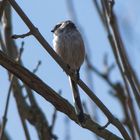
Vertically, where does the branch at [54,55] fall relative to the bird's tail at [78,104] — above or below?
above

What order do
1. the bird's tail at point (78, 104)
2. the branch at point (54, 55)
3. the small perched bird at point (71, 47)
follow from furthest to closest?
the small perched bird at point (71, 47) → the bird's tail at point (78, 104) → the branch at point (54, 55)

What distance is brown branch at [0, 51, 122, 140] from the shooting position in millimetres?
2270

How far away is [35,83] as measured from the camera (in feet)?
7.56

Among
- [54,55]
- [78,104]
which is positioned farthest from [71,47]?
[54,55]

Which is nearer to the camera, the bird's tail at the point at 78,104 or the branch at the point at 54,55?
the branch at the point at 54,55

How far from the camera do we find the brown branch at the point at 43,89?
227cm

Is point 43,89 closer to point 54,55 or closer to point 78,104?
point 54,55

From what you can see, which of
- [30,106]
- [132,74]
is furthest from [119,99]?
[30,106]

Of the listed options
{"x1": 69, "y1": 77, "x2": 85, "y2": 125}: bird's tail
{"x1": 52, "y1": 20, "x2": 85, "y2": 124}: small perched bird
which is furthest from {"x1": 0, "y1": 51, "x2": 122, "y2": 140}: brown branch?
{"x1": 52, "y1": 20, "x2": 85, "y2": 124}: small perched bird

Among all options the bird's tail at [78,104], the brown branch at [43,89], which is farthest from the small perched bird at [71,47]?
the brown branch at [43,89]

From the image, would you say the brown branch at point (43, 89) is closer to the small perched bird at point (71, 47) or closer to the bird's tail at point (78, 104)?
the bird's tail at point (78, 104)

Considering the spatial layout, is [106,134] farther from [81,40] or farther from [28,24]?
[81,40]

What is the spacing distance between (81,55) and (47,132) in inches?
23.6

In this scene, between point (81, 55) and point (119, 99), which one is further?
point (81, 55)
